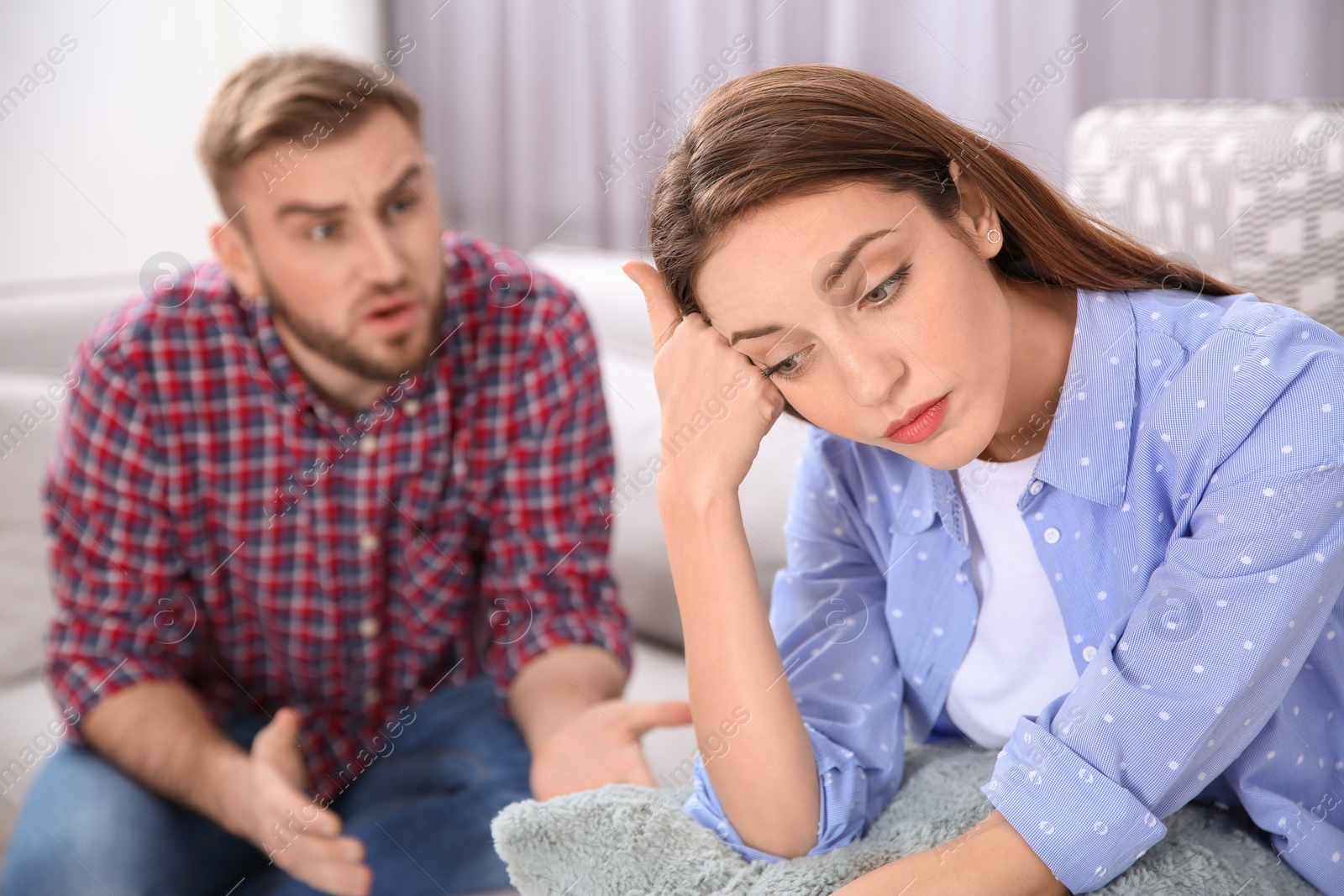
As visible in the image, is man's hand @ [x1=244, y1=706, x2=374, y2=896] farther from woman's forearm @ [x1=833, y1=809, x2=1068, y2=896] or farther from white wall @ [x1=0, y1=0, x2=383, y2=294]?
white wall @ [x1=0, y1=0, x2=383, y2=294]

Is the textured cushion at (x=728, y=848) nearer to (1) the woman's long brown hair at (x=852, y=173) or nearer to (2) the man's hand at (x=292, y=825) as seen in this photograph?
(2) the man's hand at (x=292, y=825)

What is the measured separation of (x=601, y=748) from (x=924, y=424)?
0.56 metres

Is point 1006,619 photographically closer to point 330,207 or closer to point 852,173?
point 852,173

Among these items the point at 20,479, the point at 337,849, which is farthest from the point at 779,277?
the point at 20,479

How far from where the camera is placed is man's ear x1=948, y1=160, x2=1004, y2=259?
0.79 m

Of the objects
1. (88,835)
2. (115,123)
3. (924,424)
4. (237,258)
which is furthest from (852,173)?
(115,123)

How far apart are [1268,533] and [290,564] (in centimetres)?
108

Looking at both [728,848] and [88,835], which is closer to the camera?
[728,848]

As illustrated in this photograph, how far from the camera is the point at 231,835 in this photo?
1227mm

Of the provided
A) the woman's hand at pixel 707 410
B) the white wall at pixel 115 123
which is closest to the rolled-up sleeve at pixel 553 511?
the woman's hand at pixel 707 410

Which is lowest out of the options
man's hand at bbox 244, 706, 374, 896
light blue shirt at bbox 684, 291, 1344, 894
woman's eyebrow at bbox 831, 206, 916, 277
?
man's hand at bbox 244, 706, 374, 896

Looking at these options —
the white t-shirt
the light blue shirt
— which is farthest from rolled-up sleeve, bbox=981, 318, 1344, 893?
the white t-shirt

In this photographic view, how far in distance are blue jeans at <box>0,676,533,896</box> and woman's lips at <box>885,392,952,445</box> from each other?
678mm

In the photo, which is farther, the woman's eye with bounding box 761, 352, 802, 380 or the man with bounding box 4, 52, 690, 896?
the man with bounding box 4, 52, 690, 896
